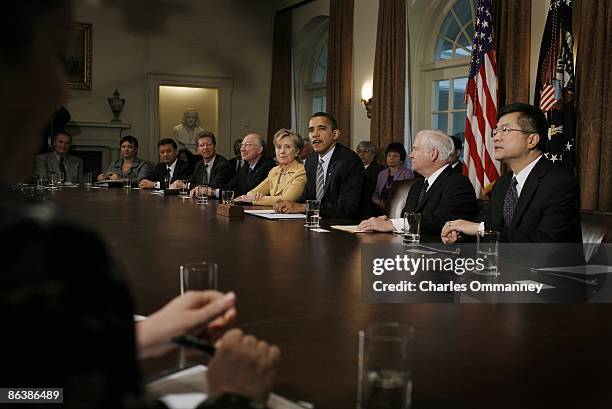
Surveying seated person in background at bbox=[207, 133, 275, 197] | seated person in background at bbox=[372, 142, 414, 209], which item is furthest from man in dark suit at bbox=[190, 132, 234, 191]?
seated person in background at bbox=[372, 142, 414, 209]

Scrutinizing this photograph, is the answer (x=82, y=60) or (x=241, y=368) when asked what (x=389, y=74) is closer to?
(x=82, y=60)

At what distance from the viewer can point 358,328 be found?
159cm

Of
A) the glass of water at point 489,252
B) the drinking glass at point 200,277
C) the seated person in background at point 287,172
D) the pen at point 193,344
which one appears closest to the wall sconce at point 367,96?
the seated person in background at point 287,172

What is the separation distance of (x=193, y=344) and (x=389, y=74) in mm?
8462

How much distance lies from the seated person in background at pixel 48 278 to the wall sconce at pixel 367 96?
934 cm

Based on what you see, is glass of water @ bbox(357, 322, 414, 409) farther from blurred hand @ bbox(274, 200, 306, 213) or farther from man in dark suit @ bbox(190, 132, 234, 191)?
man in dark suit @ bbox(190, 132, 234, 191)

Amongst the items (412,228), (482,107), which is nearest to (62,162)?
(482,107)

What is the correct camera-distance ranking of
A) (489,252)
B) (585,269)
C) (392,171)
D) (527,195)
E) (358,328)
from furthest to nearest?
(392,171) < (527,195) < (585,269) < (489,252) < (358,328)

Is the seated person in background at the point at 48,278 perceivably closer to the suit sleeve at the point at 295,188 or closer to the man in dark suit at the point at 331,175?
the man in dark suit at the point at 331,175

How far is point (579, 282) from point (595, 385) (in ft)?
3.62

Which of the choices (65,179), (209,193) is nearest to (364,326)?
(209,193)

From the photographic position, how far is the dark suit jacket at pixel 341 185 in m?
5.04

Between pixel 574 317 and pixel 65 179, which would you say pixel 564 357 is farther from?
pixel 65 179

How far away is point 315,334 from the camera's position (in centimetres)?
153
